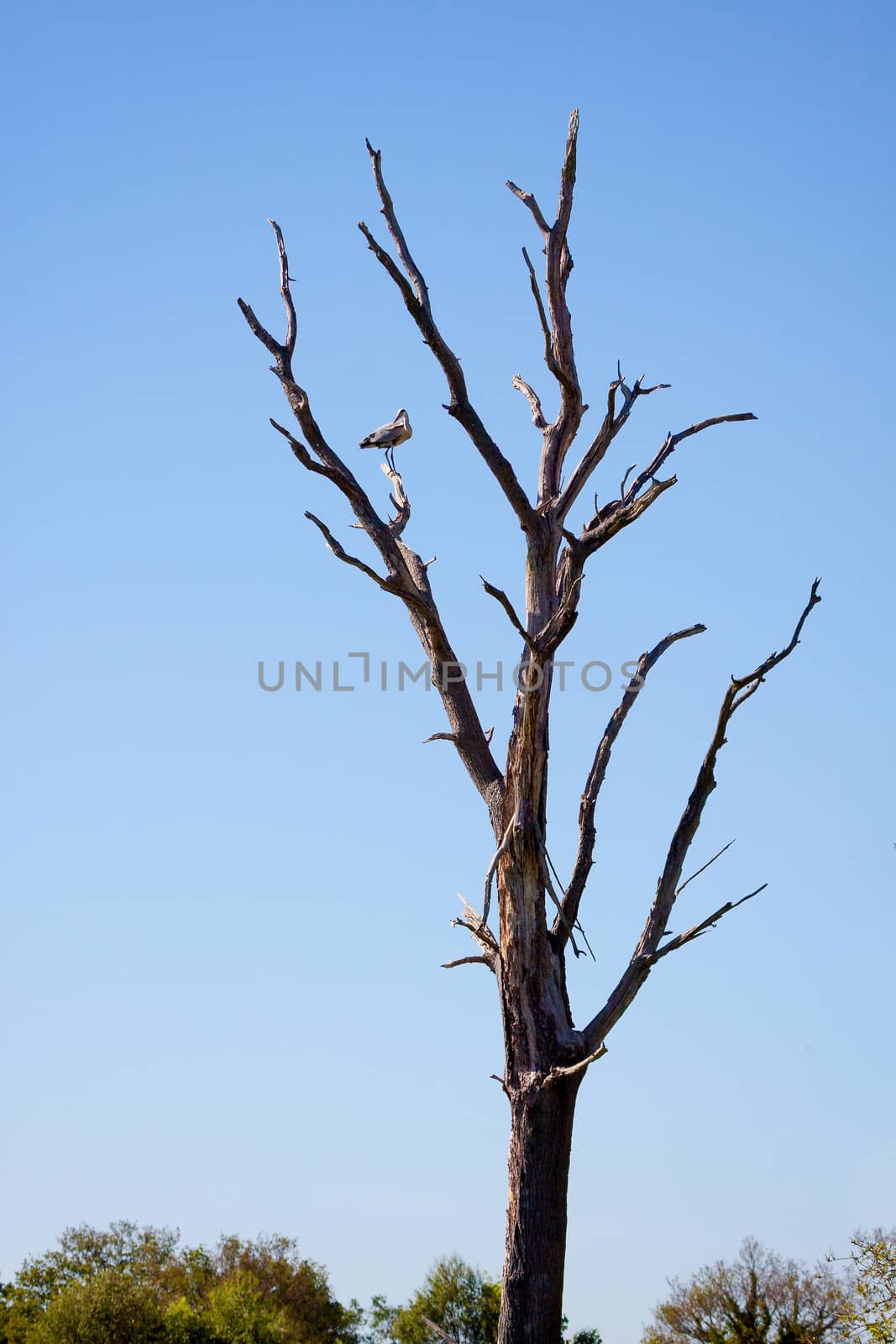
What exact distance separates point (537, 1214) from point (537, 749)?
5.73 feet

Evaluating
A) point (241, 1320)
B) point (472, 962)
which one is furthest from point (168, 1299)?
point (472, 962)

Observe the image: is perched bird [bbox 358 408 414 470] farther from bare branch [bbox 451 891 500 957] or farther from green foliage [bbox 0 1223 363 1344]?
green foliage [bbox 0 1223 363 1344]

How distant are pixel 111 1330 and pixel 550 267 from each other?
2141 cm

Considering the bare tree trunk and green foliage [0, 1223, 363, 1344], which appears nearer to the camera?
the bare tree trunk

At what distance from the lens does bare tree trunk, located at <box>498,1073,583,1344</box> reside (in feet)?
15.6

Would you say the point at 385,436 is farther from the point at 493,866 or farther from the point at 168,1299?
the point at 168,1299

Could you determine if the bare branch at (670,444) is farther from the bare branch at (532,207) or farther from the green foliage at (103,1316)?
the green foliage at (103,1316)

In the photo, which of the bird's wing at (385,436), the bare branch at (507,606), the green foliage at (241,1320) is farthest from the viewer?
the green foliage at (241,1320)

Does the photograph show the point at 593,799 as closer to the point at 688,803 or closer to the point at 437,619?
the point at 688,803

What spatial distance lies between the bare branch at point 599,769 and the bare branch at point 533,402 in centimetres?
114

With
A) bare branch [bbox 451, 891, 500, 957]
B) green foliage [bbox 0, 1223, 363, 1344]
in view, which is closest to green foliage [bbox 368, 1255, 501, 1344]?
green foliage [bbox 0, 1223, 363, 1344]

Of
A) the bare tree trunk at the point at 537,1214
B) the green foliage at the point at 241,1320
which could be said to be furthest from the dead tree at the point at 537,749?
the green foliage at the point at 241,1320

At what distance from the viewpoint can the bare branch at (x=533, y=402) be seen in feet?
19.6

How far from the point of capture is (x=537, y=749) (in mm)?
5180
